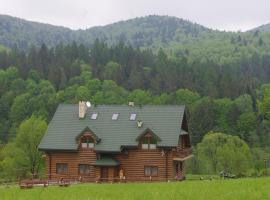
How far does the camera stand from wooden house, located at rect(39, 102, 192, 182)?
53.2 m

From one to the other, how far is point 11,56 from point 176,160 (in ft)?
505

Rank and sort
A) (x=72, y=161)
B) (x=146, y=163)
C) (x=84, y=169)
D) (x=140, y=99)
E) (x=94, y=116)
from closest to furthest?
(x=146, y=163)
(x=84, y=169)
(x=72, y=161)
(x=94, y=116)
(x=140, y=99)

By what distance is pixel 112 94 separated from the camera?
148 meters

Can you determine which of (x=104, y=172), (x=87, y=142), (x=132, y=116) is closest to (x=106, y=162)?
(x=104, y=172)

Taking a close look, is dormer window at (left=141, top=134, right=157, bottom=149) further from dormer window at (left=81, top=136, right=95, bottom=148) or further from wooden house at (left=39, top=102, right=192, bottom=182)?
dormer window at (left=81, top=136, right=95, bottom=148)

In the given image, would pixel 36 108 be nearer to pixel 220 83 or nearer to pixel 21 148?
pixel 220 83

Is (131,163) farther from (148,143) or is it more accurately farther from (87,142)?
(87,142)

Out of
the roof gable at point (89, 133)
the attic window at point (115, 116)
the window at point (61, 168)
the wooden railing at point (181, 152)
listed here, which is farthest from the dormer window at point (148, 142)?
the window at point (61, 168)

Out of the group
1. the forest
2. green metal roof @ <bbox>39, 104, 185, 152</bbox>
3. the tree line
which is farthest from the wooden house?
the tree line

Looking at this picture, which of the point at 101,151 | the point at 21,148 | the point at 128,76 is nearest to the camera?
the point at 101,151

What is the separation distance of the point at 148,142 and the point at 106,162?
4345mm

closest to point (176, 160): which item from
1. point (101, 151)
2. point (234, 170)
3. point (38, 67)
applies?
point (101, 151)

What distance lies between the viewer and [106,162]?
53125 millimetres

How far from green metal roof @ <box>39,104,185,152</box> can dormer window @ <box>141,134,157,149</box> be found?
52cm
